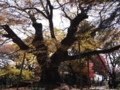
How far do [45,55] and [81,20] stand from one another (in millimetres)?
3423

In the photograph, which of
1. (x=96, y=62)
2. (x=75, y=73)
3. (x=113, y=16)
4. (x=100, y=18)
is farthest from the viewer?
(x=96, y=62)

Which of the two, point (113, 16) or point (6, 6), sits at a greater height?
point (6, 6)

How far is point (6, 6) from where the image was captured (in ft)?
42.9

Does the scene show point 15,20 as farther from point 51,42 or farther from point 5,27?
point 51,42

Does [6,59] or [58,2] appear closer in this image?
[58,2]

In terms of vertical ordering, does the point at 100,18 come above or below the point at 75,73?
above

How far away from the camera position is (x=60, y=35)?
1478 cm

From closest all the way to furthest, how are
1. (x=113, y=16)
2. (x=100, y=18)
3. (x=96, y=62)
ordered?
(x=113, y=16), (x=100, y=18), (x=96, y=62)

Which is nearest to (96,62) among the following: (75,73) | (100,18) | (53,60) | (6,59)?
(75,73)

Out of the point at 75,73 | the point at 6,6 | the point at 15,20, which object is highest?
the point at 6,6

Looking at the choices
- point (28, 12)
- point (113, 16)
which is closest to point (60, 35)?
point (28, 12)

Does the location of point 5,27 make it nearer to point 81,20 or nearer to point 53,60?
point 53,60

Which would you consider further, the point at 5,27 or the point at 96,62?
the point at 96,62

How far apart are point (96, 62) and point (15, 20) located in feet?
67.2
